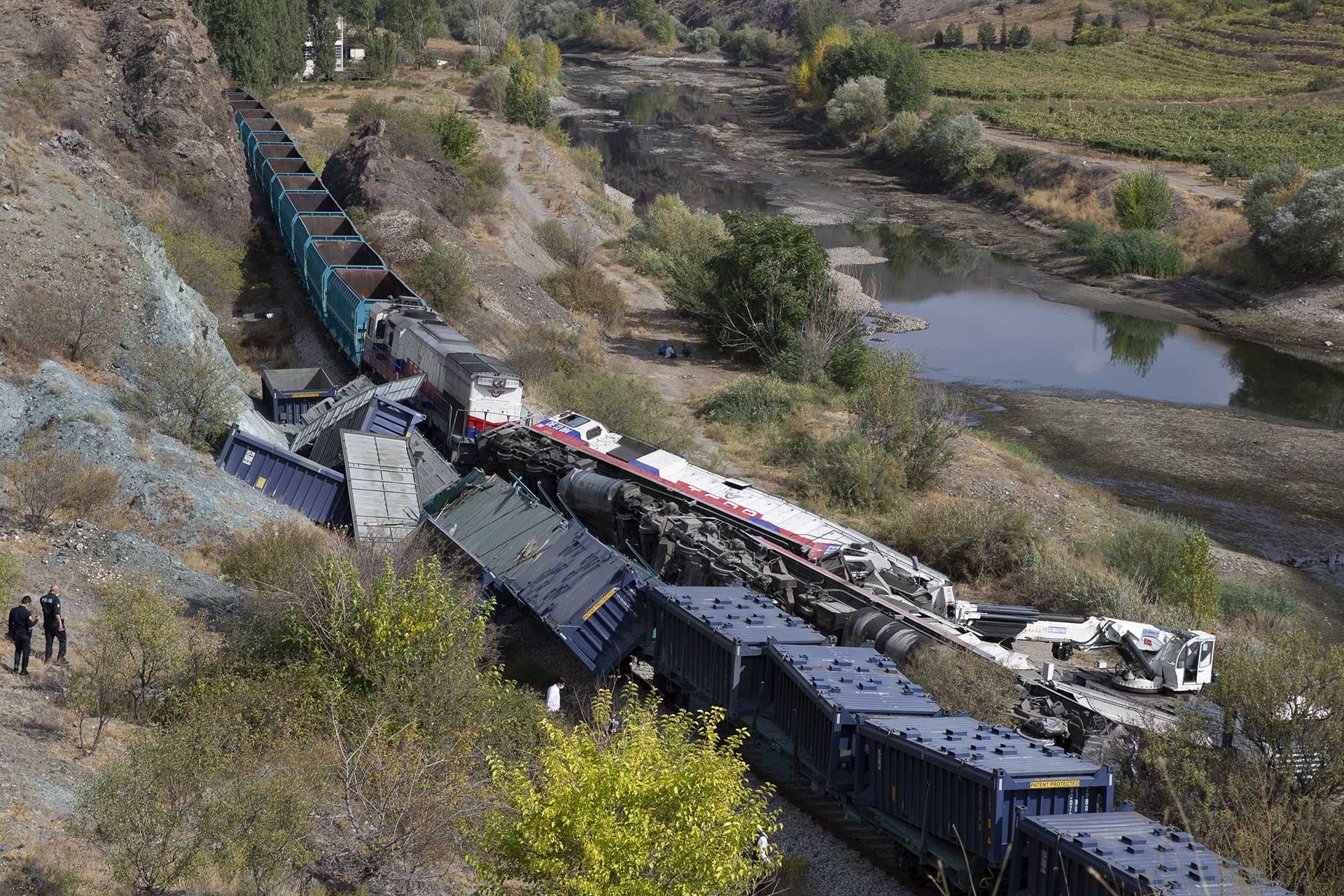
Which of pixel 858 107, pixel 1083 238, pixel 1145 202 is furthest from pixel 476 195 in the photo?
pixel 858 107

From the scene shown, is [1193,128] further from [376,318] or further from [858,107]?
[376,318]

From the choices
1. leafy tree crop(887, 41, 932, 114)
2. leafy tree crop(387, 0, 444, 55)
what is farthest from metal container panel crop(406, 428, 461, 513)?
leafy tree crop(387, 0, 444, 55)

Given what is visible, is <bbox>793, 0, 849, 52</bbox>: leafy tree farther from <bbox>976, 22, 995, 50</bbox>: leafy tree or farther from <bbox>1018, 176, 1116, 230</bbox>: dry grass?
<bbox>1018, 176, 1116, 230</bbox>: dry grass

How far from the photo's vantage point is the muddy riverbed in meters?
35.5

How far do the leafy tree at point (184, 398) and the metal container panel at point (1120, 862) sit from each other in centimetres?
1824

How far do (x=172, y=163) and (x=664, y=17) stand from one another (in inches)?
5231

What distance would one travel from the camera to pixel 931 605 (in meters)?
20.8

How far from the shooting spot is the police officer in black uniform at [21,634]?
14508mm

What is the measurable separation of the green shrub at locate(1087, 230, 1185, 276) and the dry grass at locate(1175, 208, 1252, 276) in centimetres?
94

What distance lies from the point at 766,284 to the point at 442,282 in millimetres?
11223

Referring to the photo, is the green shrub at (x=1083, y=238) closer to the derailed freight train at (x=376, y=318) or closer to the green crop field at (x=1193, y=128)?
the green crop field at (x=1193, y=128)

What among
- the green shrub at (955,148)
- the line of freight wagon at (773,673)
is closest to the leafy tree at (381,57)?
the green shrub at (955,148)

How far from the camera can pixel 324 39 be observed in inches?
3228

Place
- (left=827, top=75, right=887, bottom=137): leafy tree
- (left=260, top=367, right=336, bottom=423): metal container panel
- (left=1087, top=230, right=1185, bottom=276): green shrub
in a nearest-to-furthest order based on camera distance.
A: (left=260, top=367, right=336, bottom=423): metal container panel < (left=1087, top=230, right=1185, bottom=276): green shrub < (left=827, top=75, right=887, bottom=137): leafy tree
